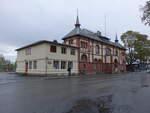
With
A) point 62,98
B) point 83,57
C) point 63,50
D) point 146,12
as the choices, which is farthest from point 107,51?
point 62,98

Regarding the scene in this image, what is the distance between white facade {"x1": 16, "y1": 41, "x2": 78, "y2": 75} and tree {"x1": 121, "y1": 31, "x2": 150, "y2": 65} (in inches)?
1026

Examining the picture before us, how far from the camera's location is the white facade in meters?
23.7

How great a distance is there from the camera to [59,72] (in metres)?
25.2

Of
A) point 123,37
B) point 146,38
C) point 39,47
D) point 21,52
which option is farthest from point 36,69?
point 146,38

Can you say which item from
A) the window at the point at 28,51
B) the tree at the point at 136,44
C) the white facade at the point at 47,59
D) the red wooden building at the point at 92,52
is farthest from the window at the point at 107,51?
the window at the point at 28,51

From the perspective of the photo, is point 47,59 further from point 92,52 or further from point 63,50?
point 92,52

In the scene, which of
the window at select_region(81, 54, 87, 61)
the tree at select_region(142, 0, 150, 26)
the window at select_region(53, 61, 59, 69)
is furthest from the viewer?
the window at select_region(81, 54, 87, 61)

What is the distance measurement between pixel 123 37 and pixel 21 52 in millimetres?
34010

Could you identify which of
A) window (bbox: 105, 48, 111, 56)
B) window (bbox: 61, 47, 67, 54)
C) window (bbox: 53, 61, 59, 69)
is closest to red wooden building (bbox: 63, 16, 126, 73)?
window (bbox: 105, 48, 111, 56)

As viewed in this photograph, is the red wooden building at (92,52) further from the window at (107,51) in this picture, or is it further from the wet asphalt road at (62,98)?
the wet asphalt road at (62,98)

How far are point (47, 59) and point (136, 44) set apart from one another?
1349 inches

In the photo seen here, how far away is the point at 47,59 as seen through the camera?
23.4 meters

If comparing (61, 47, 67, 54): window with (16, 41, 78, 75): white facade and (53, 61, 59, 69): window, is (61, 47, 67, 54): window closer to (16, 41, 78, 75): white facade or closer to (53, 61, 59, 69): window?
(16, 41, 78, 75): white facade

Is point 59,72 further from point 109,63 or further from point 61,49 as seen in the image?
point 109,63
